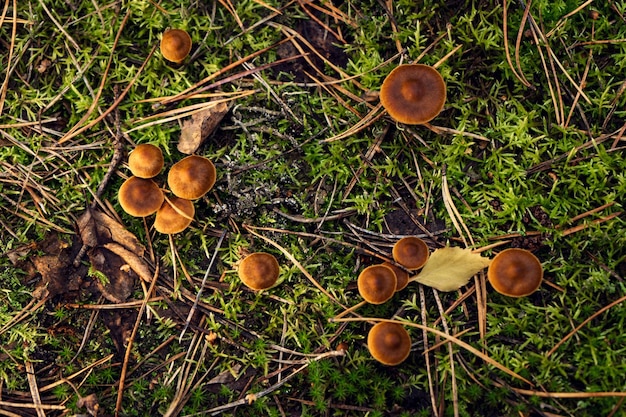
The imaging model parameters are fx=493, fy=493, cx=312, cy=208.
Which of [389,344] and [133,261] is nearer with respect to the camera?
[389,344]

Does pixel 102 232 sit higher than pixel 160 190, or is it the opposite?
pixel 160 190

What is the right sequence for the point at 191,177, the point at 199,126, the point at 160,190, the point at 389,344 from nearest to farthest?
1. the point at 389,344
2. the point at 191,177
3. the point at 160,190
4. the point at 199,126

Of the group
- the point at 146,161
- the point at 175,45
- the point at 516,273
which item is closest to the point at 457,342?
the point at 516,273

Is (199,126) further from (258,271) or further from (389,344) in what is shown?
(389,344)

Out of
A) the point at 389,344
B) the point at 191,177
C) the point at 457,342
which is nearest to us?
the point at 389,344

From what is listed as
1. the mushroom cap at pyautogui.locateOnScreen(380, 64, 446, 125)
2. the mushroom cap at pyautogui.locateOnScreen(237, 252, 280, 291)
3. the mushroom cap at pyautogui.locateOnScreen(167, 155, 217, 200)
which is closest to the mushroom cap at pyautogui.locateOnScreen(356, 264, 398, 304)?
the mushroom cap at pyautogui.locateOnScreen(237, 252, 280, 291)

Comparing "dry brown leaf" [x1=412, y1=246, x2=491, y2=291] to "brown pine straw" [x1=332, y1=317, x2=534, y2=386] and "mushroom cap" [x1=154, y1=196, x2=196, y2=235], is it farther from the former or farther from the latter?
"mushroom cap" [x1=154, y1=196, x2=196, y2=235]
